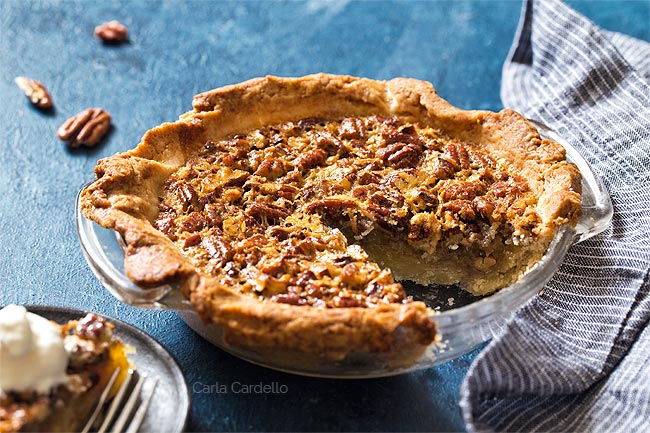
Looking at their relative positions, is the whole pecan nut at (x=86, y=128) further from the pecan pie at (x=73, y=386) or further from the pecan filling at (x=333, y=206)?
the pecan pie at (x=73, y=386)

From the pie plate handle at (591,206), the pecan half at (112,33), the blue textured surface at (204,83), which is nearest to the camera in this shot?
the blue textured surface at (204,83)

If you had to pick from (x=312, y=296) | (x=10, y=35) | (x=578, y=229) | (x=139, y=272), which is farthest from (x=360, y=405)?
(x=10, y=35)

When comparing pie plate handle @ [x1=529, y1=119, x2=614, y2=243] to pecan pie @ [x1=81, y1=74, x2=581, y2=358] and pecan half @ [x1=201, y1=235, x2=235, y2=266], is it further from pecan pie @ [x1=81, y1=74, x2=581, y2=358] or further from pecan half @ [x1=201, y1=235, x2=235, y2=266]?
pecan half @ [x1=201, y1=235, x2=235, y2=266]

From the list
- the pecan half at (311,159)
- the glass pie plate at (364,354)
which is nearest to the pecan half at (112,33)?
the pecan half at (311,159)

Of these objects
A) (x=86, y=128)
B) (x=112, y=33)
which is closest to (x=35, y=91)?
(x=86, y=128)

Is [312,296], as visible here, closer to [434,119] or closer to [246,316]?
[246,316]

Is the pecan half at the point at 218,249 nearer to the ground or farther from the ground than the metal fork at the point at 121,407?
farther from the ground

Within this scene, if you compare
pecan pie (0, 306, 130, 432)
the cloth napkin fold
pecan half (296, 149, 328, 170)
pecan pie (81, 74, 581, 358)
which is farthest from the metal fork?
pecan half (296, 149, 328, 170)
